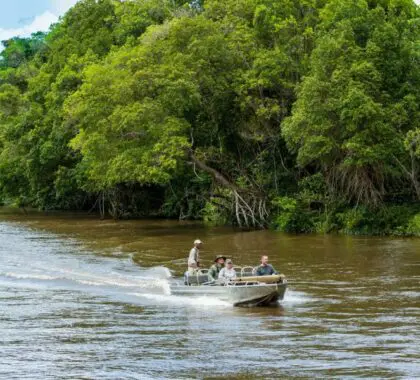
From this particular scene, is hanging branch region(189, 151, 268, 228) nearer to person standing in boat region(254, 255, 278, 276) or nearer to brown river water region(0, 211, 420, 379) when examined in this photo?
brown river water region(0, 211, 420, 379)

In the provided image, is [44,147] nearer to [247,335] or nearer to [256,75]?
[256,75]

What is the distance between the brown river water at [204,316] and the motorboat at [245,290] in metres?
0.25

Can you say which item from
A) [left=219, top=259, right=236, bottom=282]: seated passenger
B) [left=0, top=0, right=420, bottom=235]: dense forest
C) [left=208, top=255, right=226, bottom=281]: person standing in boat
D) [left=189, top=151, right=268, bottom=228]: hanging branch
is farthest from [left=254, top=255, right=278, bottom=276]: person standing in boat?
[left=189, top=151, right=268, bottom=228]: hanging branch

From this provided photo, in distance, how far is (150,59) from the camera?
134ft

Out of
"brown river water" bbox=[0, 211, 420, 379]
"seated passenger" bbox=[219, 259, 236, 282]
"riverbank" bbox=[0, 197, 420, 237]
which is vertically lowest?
"brown river water" bbox=[0, 211, 420, 379]

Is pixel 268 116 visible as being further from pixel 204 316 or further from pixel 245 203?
pixel 204 316

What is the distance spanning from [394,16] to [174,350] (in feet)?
84.8

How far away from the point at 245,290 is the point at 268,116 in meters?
20.2

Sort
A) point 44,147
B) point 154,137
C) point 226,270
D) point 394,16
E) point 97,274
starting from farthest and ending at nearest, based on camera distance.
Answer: point 44,147 < point 154,137 < point 394,16 < point 97,274 < point 226,270

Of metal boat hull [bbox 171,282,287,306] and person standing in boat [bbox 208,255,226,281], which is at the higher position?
person standing in boat [bbox 208,255,226,281]

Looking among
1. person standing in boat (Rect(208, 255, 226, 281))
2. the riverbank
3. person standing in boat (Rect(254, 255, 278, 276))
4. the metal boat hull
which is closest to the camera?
the metal boat hull

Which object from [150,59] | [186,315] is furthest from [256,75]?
[186,315]

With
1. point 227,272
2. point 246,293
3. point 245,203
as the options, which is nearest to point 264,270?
point 227,272

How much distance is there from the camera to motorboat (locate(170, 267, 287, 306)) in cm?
2033
